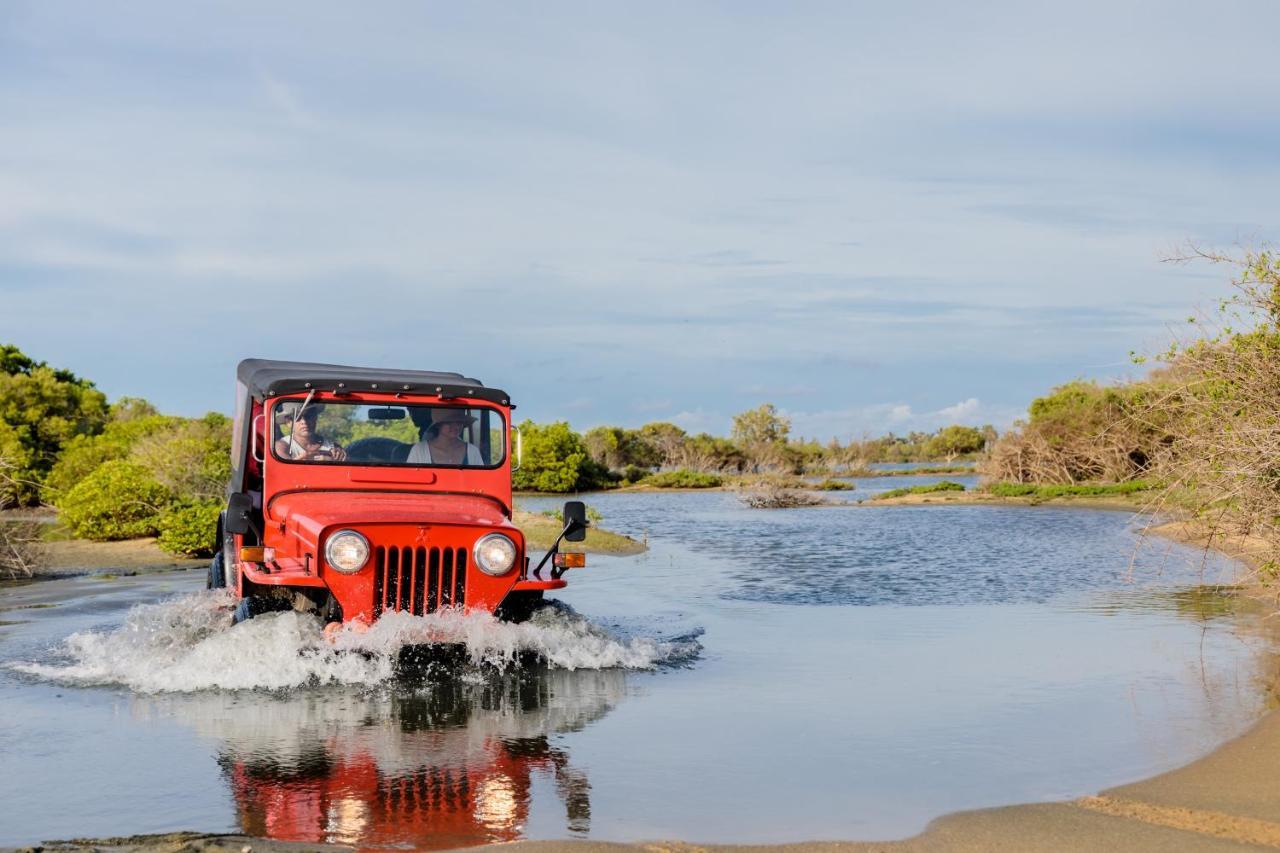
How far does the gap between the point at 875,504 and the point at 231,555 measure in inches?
1288

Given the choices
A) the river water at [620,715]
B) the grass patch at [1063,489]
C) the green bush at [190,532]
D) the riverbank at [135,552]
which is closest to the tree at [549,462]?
the grass patch at [1063,489]

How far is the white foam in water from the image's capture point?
9445 millimetres

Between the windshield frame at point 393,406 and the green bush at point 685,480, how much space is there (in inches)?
1803

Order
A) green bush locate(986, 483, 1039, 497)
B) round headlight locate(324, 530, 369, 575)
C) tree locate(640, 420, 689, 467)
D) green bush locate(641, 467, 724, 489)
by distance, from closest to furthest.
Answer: round headlight locate(324, 530, 369, 575) < green bush locate(986, 483, 1039, 497) < green bush locate(641, 467, 724, 489) < tree locate(640, 420, 689, 467)

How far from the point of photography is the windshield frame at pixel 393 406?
1059 centimetres

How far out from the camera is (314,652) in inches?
378

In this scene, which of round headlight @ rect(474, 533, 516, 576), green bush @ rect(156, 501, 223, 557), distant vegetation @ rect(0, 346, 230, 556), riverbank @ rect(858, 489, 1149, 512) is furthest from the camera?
riverbank @ rect(858, 489, 1149, 512)

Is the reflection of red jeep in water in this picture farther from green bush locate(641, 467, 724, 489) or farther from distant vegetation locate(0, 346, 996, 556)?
green bush locate(641, 467, 724, 489)

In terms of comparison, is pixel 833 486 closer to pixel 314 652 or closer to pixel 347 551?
pixel 314 652

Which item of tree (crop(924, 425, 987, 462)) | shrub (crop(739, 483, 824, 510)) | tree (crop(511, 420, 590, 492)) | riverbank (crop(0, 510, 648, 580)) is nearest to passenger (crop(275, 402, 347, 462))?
riverbank (crop(0, 510, 648, 580))

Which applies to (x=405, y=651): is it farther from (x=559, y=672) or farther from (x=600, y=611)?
(x=600, y=611)

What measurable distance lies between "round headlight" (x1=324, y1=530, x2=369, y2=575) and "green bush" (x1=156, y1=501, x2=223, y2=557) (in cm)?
1381

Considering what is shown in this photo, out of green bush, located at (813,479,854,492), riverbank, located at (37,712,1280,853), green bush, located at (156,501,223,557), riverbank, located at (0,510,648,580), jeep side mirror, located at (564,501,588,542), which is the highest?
jeep side mirror, located at (564,501,588,542)

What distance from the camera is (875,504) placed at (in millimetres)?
42281
